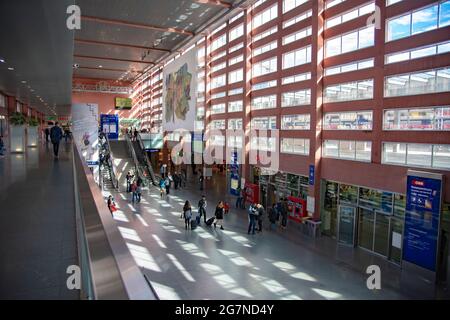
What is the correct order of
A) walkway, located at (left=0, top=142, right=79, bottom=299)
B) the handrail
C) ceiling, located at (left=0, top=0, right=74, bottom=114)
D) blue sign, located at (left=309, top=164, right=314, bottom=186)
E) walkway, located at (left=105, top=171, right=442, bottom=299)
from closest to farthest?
the handrail
walkway, located at (left=0, top=142, right=79, bottom=299)
ceiling, located at (left=0, top=0, right=74, bottom=114)
walkway, located at (left=105, top=171, right=442, bottom=299)
blue sign, located at (left=309, top=164, right=314, bottom=186)

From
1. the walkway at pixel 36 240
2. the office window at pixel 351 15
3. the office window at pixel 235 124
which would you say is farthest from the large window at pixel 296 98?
the walkway at pixel 36 240

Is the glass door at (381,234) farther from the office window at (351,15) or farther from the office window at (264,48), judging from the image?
the office window at (264,48)

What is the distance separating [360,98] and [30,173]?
1305cm

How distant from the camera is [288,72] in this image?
791 inches

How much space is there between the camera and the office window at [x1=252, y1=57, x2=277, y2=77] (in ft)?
71.5

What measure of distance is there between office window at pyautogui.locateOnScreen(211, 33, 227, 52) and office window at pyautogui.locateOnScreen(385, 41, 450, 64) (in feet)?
54.2

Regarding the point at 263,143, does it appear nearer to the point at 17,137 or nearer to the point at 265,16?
the point at 265,16

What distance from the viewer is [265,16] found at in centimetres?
2234

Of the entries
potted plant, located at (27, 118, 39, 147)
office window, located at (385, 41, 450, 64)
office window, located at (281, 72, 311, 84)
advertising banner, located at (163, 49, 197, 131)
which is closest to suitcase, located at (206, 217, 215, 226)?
office window, located at (281, 72, 311, 84)

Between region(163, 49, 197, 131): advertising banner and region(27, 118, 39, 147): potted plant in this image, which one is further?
region(163, 49, 197, 131): advertising banner

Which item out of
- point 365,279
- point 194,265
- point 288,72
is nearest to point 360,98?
point 288,72

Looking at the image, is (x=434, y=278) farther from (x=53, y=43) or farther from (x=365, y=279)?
(x=53, y=43)

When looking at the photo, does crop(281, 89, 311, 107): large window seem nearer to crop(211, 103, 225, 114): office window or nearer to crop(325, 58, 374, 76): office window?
crop(325, 58, 374, 76): office window

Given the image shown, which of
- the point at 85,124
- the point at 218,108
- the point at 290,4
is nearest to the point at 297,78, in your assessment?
the point at 290,4
